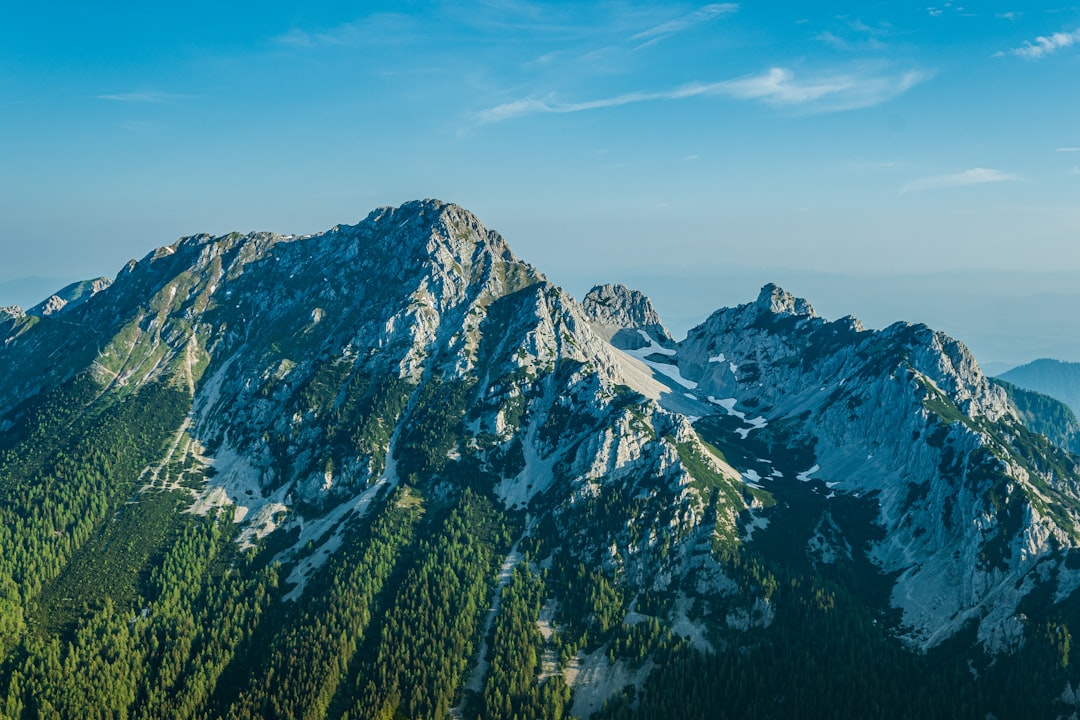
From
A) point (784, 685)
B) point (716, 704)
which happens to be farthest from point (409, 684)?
point (784, 685)

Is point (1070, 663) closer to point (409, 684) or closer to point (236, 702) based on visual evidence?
point (409, 684)

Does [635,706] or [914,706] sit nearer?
[914,706]

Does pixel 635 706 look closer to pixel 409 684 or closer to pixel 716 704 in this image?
pixel 716 704

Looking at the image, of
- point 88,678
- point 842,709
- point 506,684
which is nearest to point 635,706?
point 506,684

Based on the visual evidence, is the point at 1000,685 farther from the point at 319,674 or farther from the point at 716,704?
the point at 319,674

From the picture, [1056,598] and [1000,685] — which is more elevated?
[1056,598]

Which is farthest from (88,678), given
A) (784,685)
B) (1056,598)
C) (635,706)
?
(1056,598)

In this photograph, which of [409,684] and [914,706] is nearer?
[914,706]

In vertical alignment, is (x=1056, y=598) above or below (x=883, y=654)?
above
